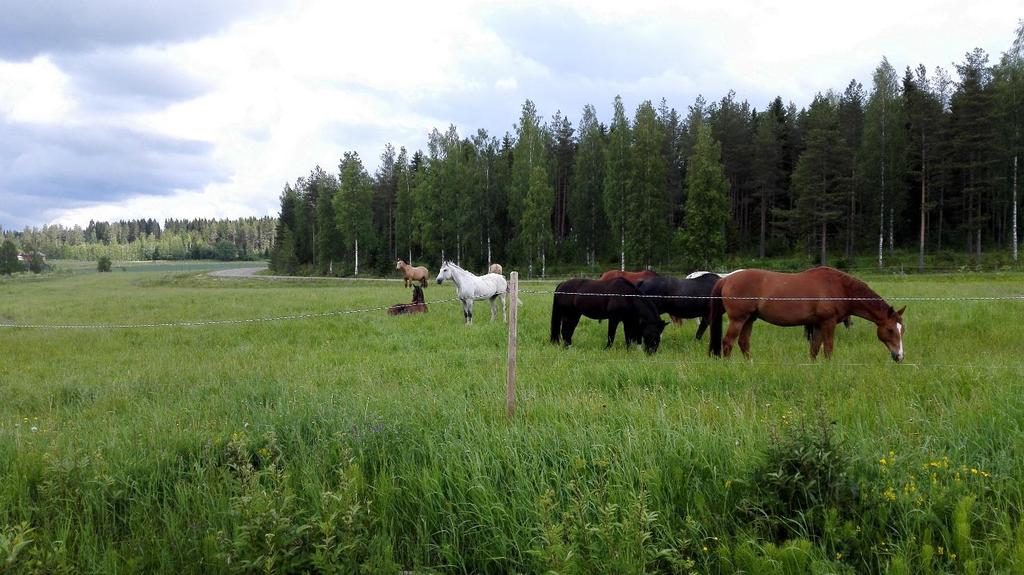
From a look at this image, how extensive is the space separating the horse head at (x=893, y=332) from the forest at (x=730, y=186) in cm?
3191

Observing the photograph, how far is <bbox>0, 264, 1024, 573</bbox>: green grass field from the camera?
2.96 metres

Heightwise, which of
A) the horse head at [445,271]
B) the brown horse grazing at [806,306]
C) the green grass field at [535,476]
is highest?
the horse head at [445,271]

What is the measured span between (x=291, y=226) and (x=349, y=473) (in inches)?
3238

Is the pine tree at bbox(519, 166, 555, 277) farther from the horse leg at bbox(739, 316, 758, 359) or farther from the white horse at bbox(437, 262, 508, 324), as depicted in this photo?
the horse leg at bbox(739, 316, 758, 359)

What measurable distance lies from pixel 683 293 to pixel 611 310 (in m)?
2.68

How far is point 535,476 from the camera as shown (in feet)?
12.2

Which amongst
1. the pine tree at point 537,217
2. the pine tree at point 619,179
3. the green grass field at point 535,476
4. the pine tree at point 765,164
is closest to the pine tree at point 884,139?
the pine tree at point 765,164

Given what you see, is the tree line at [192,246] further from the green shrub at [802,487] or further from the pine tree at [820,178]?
the green shrub at [802,487]

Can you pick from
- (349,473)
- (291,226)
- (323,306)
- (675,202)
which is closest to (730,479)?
(349,473)

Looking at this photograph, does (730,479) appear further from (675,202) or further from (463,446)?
(675,202)

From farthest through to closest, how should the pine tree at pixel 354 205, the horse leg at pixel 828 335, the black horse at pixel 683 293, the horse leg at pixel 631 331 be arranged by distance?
the pine tree at pixel 354 205 → the black horse at pixel 683 293 → the horse leg at pixel 631 331 → the horse leg at pixel 828 335

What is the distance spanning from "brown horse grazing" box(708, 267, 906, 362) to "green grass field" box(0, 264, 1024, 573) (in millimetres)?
1536

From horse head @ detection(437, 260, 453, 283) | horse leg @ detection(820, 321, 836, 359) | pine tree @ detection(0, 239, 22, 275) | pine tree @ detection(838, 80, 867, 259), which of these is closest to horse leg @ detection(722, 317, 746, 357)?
horse leg @ detection(820, 321, 836, 359)

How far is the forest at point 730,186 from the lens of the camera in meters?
36.7
